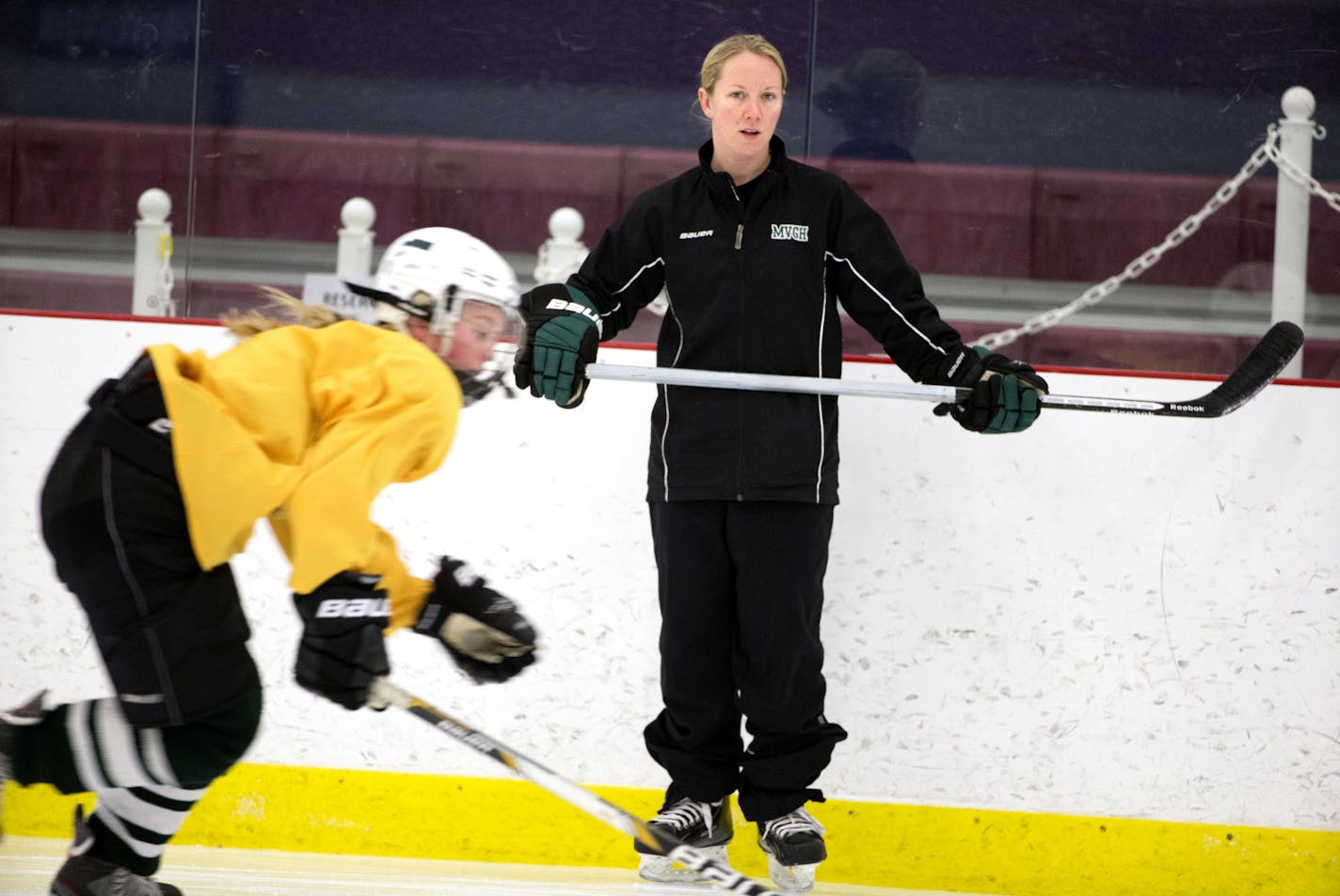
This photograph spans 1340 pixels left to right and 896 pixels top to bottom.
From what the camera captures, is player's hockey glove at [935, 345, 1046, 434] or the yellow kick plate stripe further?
the yellow kick plate stripe

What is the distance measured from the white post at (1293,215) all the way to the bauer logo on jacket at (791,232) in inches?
43.6

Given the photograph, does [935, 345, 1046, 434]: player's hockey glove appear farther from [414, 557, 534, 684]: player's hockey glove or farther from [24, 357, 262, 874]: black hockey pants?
[24, 357, 262, 874]: black hockey pants

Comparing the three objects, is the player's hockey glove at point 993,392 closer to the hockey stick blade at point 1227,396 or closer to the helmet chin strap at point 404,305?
the hockey stick blade at point 1227,396

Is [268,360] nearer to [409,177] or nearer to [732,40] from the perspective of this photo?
[732,40]

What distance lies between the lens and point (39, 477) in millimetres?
2920

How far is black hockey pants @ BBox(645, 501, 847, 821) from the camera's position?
8.27 ft

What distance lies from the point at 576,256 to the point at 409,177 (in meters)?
0.42

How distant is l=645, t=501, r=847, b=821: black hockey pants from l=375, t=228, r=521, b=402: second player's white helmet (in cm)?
57

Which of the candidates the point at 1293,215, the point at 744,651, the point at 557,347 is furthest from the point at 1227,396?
the point at 557,347

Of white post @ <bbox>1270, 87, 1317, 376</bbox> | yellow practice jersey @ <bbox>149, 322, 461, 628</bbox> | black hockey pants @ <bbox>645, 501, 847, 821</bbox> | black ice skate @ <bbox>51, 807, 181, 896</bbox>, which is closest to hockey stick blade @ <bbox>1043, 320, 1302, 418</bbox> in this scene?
white post @ <bbox>1270, 87, 1317, 376</bbox>

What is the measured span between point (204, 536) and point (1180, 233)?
215 cm

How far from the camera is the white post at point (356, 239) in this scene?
10.5ft

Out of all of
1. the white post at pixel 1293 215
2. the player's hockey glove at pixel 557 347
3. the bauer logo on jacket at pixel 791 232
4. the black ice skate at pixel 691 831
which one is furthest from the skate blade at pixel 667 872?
the white post at pixel 1293 215

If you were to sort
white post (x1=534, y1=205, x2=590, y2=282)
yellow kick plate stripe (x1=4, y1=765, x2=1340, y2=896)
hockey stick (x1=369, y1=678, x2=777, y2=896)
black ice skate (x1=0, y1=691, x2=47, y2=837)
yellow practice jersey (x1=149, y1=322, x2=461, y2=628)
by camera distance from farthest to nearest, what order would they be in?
white post (x1=534, y1=205, x2=590, y2=282) < yellow kick plate stripe (x1=4, y1=765, x2=1340, y2=896) < hockey stick (x1=369, y1=678, x2=777, y2=896) < black ice skate (x1=0, y1=691, x2=47, y2=837) < yellow practice jersey (x1=149, y1=322, x2=461, y2=628)
